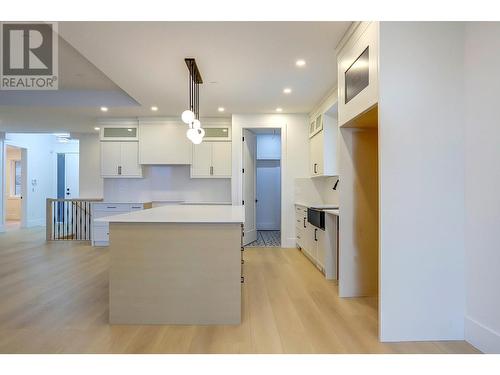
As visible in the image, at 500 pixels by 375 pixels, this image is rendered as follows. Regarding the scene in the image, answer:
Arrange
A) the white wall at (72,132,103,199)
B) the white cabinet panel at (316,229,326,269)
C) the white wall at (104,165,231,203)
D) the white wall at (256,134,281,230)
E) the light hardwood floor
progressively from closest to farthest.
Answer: the light hardwood floor
the white cabinet panel at (316,229,326,269)
the white wall at (104,165,231,203)
the white wall at (72,132,103,199)
the white wall at (256,134,281,230)

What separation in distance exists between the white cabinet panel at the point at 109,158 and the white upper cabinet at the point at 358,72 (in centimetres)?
472

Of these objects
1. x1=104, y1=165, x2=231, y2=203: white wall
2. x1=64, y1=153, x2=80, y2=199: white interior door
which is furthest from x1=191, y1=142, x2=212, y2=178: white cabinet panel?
x1=64, y1=153, x2=80, y2=199: white interior door

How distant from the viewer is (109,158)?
6.14 metres

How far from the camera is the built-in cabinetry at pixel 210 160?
6090 millimetres

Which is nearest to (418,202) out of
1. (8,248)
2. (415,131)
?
(415,131)

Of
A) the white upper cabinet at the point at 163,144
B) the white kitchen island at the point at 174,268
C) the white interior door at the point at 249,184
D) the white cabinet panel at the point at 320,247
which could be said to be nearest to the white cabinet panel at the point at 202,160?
the white upper cabinet at the point at 163,144

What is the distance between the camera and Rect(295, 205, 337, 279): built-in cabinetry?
383 cm

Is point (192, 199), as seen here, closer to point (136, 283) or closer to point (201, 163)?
point (201, 163)

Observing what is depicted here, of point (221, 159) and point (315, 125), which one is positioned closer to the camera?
point (315, 125)

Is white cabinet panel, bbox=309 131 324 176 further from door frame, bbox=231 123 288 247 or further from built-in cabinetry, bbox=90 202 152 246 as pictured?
built-in cabinetry, bbox=90 202 152 246

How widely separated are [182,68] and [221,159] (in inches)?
102

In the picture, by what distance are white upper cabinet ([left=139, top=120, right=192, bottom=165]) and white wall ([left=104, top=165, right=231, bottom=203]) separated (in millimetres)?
433

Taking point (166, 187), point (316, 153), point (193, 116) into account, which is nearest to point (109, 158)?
point (166, 187)

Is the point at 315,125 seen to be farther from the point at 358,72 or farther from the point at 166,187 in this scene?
the point at 166,187
